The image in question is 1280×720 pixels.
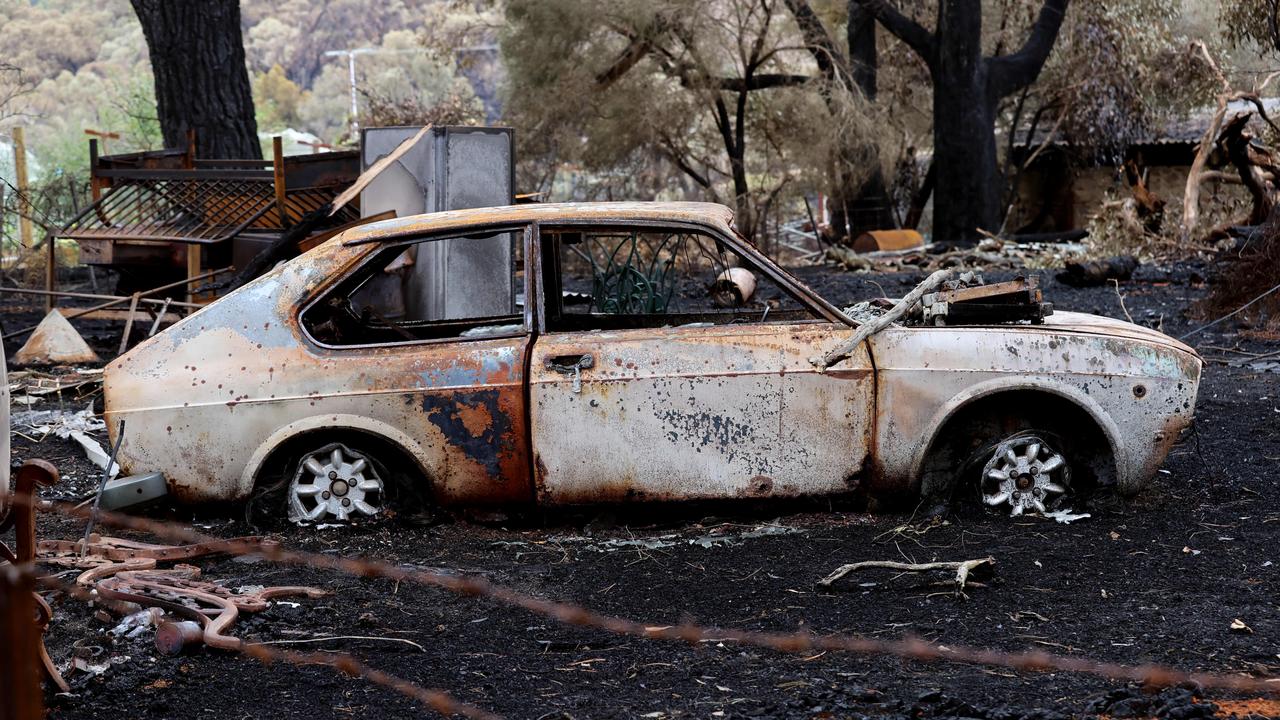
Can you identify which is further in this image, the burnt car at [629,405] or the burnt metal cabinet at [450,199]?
the burnt metal cabinet at [450,199]

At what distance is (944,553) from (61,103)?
6324 cm

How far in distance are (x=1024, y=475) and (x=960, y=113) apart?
19574 millimetres

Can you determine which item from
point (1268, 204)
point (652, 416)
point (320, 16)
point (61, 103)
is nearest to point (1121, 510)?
point (652, 416)

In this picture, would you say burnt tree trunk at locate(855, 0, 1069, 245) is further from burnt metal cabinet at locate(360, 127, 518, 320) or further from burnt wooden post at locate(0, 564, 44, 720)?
burnt wooden post at locate(0, 564, 44, 720)

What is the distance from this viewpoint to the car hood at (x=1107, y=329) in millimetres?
5828

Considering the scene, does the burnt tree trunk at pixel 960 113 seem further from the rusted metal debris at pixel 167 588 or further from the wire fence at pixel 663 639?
the wire fence at pixel 663 639

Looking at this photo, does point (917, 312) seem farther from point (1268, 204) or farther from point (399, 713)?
point (1268, 204)

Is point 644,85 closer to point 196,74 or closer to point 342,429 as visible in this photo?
point 196,74

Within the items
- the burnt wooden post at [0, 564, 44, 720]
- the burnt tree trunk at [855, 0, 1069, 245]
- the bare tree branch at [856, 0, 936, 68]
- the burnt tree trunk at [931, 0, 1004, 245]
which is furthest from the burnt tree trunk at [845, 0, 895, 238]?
the burnt wooden post at [0, 564, 44, 720]

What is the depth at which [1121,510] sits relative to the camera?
19.2 ft

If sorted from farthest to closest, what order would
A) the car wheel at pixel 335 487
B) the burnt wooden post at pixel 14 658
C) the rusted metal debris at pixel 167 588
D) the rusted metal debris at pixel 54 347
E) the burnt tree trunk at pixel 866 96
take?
the burnt tree trunk at pixel 866 96 < the rusted metal debris at pixel 54 347 < the car wheel at pixel 335 487 < the rusted metal debris at pixel 167 588 < the burnt wooden post at pixel 14 658

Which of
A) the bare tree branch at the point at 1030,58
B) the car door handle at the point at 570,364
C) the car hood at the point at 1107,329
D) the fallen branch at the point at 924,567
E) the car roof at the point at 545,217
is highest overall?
the bare tree branch at the point at 1030,58

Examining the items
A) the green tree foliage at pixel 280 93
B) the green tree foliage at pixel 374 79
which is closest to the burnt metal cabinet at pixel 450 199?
the green tree foliage at pixel 374 79

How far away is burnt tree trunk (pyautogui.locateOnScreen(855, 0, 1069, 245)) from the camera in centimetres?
2389
